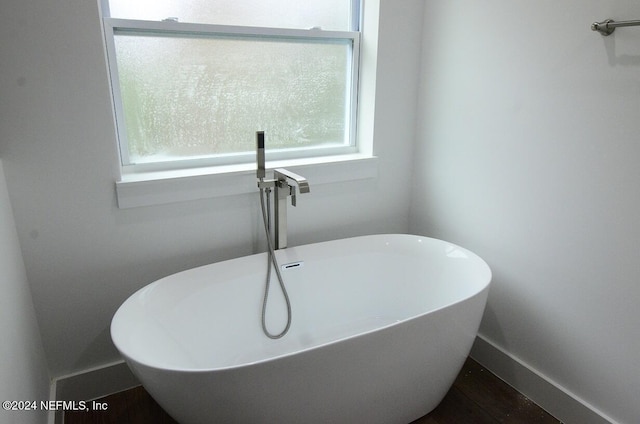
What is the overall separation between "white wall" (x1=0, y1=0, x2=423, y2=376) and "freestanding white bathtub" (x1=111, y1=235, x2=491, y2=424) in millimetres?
207

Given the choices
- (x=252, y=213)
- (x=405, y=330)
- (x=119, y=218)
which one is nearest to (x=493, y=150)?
(x=405, y=330)

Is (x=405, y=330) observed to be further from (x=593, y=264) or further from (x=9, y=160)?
(x=9, y=160)

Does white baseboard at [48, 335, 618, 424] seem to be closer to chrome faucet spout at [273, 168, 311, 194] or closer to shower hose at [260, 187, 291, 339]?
shower hose at [260, 187, 291, 339]

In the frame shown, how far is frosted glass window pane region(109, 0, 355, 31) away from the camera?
175 centimetres

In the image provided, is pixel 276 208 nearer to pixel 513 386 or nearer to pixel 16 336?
pixel 16 336

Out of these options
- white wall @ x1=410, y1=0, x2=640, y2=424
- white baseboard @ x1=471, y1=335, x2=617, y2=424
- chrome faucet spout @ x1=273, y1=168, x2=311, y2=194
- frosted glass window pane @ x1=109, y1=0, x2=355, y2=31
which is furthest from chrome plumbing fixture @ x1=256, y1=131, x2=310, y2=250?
white baseboard @ x1=471, y1=335, x2=617, y2=424

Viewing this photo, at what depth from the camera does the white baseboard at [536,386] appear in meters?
1.68

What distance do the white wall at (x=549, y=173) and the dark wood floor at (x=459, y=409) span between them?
17 cm

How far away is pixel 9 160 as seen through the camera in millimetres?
1502

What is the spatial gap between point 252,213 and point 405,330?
896 mm

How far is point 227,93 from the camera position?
197 cm

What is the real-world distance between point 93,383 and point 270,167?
1181 mm

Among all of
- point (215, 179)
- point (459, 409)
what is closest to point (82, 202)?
point (215, 179)

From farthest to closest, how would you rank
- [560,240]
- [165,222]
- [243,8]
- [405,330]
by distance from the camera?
[243,8] → [165,222] → [560,240] → [405,330]
